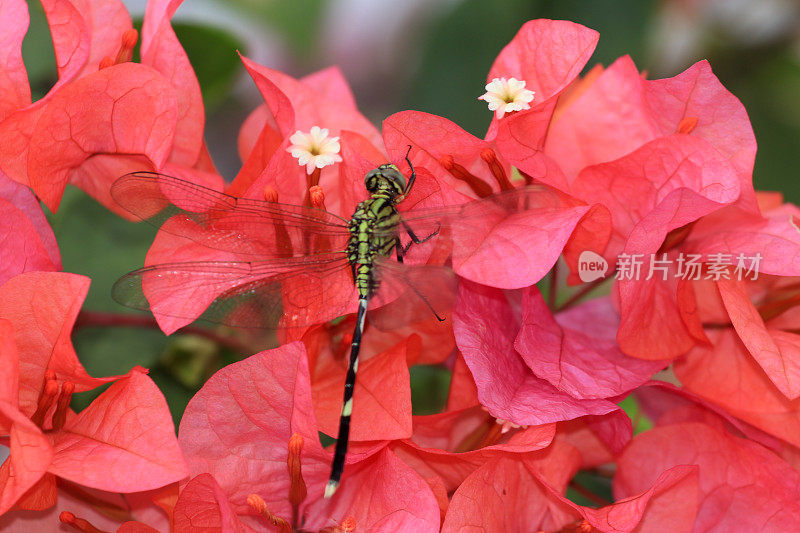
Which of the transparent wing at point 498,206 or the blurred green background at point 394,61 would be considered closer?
the transparent wing at point 498,206

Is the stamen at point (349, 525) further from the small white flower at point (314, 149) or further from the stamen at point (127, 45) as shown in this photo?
the stamen at point (127, 45)

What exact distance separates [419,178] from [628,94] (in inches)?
8.8

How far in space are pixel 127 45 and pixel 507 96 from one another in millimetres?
321

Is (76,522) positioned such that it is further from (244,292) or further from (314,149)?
(314,149)

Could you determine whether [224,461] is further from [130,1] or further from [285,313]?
[130,1]

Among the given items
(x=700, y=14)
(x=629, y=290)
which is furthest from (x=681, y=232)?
(x=700, y=14)

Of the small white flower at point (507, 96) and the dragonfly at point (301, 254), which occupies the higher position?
the small white flower at point (507, 96)

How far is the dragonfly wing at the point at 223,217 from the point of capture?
0.60 metres

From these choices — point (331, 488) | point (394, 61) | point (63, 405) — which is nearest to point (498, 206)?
point (331, 488)

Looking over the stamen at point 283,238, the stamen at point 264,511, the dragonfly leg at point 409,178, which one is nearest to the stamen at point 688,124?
the dragonfly leg at point 409,178

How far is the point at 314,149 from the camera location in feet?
1.98

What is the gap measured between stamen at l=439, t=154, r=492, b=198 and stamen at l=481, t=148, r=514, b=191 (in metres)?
0.01

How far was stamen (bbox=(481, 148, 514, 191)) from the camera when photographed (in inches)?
23.4

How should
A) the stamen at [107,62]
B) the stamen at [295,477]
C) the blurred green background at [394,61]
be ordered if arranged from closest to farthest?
the stamen at [295,477] → the stamen at [107,62] → the blurred green background at [394,61]
